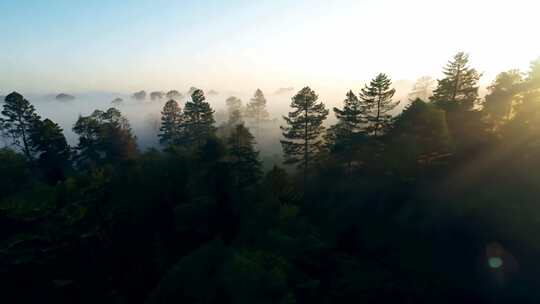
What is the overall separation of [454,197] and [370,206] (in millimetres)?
6152

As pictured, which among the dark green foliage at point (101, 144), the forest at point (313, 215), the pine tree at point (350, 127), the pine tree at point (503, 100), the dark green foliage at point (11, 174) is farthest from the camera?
the dark green foliage at point (101, 144)

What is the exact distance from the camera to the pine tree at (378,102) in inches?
1126

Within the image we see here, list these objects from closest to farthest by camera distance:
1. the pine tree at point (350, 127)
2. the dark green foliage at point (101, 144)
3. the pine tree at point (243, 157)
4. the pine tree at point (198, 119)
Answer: the pine tree at point (243, 157)
the pine tree at point (350, 127)
the dark green foliage at point (101, 144)
the pine tree at point (198, 119)

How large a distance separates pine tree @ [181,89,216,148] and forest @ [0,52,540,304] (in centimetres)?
1362

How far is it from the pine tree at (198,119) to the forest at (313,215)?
1362 cm

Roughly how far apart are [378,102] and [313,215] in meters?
12.9

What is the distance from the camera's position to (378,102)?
29094 mm

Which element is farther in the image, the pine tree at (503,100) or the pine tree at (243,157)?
the pine tree at (503,100)

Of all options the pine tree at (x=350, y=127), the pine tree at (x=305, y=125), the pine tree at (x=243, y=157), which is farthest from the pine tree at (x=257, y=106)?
the pine tree at (x=243, y=157)

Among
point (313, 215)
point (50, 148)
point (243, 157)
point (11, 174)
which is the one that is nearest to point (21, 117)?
point (50, 148)

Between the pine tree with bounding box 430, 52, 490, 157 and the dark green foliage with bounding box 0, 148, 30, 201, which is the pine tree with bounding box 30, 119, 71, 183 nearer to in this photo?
the dark green foliage with bounding box 0, 148, 30, 201

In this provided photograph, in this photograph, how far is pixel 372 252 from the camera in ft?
69.3

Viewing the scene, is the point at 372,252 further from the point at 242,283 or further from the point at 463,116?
the point at 463,116

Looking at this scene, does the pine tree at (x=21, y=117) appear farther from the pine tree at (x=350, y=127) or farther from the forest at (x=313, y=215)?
the pine tree at (x=350, y=127)
